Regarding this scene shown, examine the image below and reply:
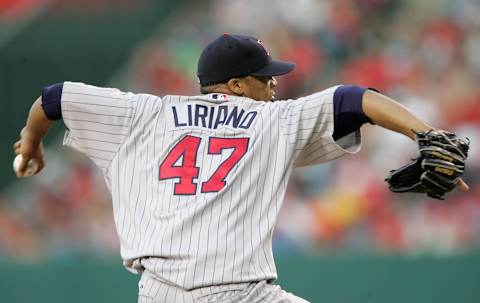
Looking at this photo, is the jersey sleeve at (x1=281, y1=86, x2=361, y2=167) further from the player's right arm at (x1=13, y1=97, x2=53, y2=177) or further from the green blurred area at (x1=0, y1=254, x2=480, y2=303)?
the green blurred area at (x1=0, y1=254, x2=480, y2=303)

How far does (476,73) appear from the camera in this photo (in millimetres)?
8297

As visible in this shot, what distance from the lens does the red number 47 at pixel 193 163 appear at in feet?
10.7

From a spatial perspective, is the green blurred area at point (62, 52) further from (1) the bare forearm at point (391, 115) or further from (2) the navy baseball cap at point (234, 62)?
(1) the bare forearm at point (391, 115)

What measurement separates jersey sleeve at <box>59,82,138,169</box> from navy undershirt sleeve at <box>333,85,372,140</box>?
2.35ft

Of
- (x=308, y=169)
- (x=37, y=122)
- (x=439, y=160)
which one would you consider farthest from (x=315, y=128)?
(x=308, y=169)

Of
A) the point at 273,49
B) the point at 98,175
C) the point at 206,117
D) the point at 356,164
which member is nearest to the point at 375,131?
the point at 356,164

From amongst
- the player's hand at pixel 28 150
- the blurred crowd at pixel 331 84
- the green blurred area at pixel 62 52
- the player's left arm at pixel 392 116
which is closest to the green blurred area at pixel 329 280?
the blurred crowd at pixel 331 84

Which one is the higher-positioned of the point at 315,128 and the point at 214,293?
the point at 315,128

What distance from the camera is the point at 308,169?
798cm

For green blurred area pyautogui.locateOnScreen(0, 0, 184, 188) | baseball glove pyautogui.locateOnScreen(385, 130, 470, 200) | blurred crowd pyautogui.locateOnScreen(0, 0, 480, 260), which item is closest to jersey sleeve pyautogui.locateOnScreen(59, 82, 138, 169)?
baseball glove pyautogui.locateOnScreen(385, 130, 470, 200)

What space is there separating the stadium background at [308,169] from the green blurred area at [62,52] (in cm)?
1

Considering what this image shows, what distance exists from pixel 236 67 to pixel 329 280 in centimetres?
332

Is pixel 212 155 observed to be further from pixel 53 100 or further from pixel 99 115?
pixel 53 100

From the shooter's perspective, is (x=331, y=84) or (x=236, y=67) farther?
(x=331, y=84)
